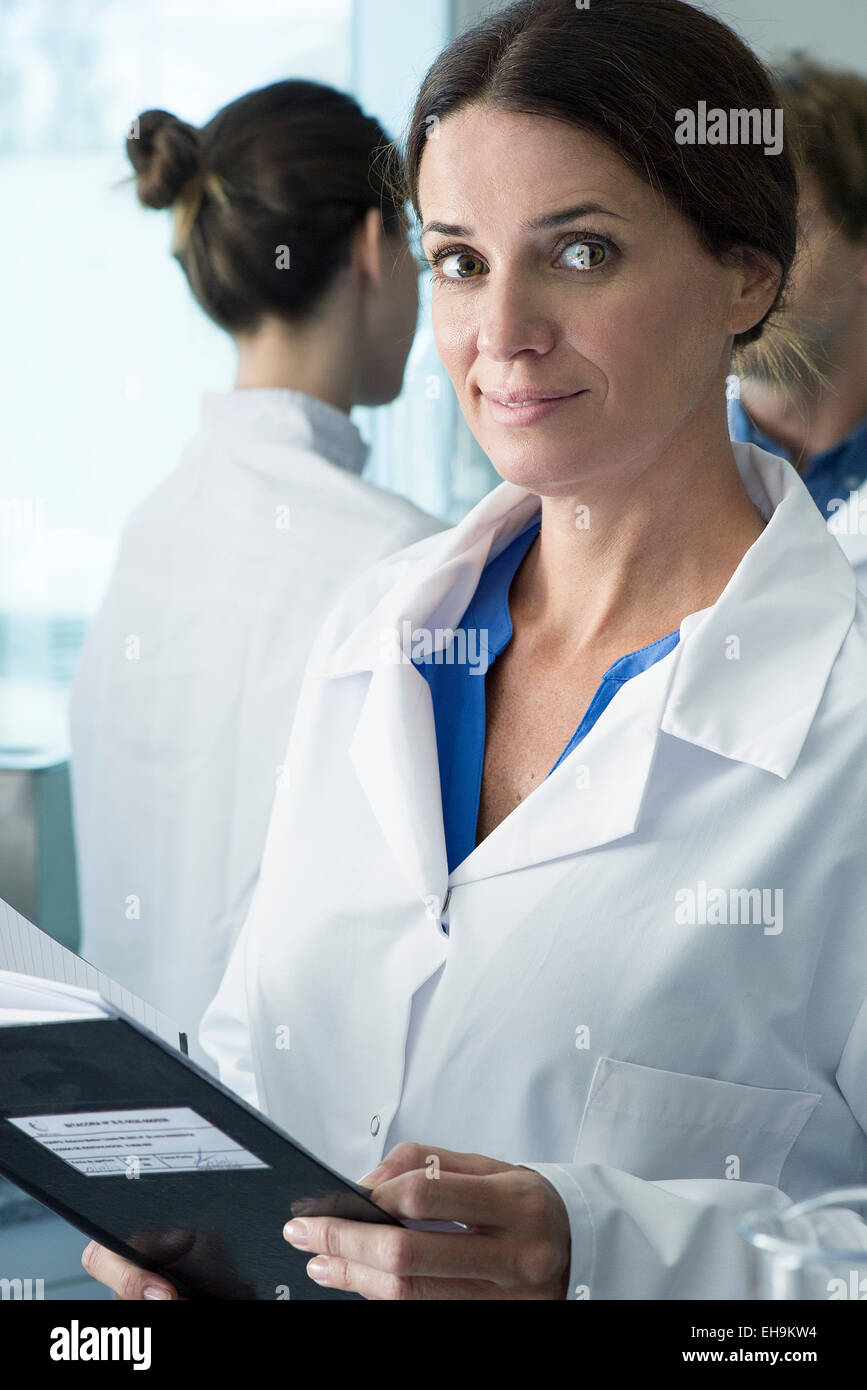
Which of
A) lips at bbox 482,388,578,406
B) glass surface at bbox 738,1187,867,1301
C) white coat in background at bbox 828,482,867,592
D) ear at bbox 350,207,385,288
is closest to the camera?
glass surface at bbox 738,1187,867,1301

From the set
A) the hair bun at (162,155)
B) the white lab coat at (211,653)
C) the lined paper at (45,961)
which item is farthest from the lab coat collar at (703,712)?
the hair bun at (162,155)

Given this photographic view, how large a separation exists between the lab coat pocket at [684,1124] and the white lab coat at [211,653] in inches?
27.1

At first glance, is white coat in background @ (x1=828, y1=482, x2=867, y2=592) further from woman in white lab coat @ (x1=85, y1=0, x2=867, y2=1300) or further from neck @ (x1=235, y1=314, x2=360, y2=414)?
neck @ (x1=235, y1=314, x2=360, y2=414)

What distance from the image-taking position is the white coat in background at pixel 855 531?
3.83 ft

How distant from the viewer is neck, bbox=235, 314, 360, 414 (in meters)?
1.52

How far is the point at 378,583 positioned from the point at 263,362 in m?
0.49

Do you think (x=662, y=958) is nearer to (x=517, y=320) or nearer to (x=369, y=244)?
(x=517, y=320)

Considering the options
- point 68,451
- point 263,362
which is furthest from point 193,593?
point 68,451

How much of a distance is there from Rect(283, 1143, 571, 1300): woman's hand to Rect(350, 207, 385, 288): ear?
109 centimetres

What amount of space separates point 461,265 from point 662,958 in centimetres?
49

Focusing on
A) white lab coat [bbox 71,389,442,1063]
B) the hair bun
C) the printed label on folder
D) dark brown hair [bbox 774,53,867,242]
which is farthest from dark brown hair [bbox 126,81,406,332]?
the printed label on folder

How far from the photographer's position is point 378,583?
1.15 m

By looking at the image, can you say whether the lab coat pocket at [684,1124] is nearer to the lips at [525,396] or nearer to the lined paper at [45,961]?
the lined paper at [45,961]
